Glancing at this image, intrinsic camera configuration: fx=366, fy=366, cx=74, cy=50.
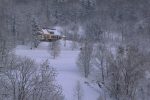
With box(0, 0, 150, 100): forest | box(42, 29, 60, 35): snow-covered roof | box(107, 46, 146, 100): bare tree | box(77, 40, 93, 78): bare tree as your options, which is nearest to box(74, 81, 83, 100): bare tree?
box(0, 0, 150, 100): forest

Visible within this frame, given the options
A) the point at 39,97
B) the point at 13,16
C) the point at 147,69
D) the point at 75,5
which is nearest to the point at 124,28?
the point at 75,5

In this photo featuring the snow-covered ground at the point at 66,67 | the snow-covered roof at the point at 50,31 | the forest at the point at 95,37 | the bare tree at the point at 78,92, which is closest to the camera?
the bare tree at the point at 78,92

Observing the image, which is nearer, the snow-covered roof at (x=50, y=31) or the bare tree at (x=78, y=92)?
the bare tree at (x=78, y=92)

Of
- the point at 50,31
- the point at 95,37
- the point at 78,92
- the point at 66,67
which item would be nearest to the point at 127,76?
the point at 78,92

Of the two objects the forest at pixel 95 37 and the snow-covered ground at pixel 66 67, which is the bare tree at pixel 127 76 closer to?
the forest at pixel 95 37

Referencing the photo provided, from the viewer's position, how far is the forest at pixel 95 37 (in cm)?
4294

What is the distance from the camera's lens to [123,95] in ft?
141

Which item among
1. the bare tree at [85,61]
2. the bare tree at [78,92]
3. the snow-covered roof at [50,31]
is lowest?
the bare tree at [78,92]

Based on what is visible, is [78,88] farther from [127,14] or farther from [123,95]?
[127,14]

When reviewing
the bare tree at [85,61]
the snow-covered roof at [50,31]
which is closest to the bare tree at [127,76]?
the bare tree at [85,61]

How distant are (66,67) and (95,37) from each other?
19.8 metres

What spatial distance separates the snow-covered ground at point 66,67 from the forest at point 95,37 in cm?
Result: 131

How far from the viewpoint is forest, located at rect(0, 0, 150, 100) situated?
42938 millimetres

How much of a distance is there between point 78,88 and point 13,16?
37.7m
